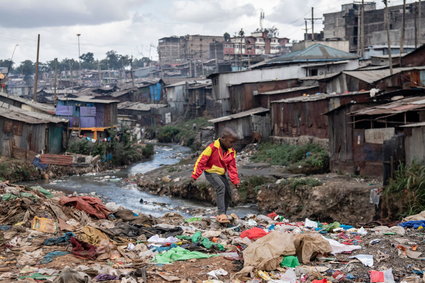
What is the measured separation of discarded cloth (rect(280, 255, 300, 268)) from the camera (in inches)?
230

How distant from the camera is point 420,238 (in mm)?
6793

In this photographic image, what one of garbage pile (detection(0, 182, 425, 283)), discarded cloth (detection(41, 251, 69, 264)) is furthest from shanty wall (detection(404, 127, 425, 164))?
discarded cloth (detection(41, 251, 69, 264))

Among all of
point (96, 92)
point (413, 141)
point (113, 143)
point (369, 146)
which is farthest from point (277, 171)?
point (96, 92)

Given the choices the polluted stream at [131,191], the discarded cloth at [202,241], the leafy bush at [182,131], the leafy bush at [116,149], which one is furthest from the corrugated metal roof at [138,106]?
the discarded cloth at [202,241]

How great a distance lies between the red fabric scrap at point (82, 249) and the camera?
625 cm

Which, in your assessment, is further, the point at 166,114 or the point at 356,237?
the point at 166,114

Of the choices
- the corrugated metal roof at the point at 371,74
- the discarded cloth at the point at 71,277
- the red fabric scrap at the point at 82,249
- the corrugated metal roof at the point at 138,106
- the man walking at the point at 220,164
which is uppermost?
the corrugated metal roof at the point at 371,74

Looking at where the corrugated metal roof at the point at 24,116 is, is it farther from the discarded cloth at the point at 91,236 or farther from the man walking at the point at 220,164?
the discarded cloth at the point at 91,236

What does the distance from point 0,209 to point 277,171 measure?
12.4 meters

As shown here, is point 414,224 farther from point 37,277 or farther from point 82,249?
point 37,277

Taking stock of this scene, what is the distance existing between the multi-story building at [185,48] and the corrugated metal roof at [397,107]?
5344 cm

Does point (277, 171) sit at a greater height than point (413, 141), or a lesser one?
lesser

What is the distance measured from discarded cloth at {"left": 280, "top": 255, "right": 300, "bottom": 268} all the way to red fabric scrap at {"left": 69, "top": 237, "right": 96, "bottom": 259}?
203 centimetres

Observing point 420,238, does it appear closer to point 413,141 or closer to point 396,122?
point 413,141
